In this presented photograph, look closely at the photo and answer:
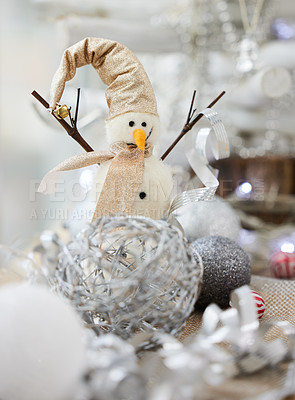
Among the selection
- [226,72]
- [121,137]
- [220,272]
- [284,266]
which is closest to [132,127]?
[121,137]

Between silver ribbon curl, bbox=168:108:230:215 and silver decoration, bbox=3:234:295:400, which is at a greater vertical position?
silver ribbon curl, bbox=168:108:230:215

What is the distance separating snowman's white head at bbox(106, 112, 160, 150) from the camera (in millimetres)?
473

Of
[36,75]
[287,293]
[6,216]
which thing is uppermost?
[36,75]

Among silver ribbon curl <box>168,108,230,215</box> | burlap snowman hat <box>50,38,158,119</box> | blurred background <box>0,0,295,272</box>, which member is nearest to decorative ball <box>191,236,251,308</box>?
silver ribbon curl <box>168,108,230,215</box>

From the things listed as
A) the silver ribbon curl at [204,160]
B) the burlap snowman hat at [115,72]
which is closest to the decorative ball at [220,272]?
the silver ribbon curl at [204,160]

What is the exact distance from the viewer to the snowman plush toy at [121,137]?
1.54ft

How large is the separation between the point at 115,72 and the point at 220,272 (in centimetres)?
25

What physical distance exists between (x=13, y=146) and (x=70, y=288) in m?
1.27

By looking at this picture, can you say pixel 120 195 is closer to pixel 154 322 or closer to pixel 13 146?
pixel 154 322

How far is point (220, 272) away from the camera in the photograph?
1.64 feet

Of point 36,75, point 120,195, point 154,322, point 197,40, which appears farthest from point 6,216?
point 154,322

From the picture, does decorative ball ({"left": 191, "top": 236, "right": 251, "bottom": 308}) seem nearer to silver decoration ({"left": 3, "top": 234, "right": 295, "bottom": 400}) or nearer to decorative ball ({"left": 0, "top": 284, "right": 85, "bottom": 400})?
silver decoration ({"left": 3, "top": 234, "right": 295, "bottom": 400})

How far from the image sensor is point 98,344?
300 millimetres

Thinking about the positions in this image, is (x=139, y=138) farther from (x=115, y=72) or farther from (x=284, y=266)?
(x=284, y=266)
